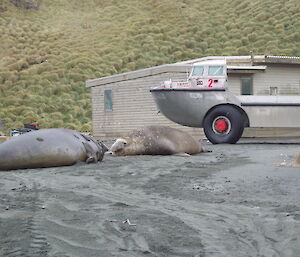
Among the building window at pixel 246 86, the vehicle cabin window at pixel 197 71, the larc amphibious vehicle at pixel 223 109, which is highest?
the vehicle cabin window at pixel 197 71

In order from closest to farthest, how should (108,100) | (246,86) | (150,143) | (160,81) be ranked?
(150,143), (246,86), (160,81), (108,100)

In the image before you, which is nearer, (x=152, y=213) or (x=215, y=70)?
(x=152, y=213)

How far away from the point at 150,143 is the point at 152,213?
535 cm

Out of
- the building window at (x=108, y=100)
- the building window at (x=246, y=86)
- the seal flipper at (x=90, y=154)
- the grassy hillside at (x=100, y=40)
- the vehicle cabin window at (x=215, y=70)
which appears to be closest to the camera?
the seal flipper at (x=90, y=154)

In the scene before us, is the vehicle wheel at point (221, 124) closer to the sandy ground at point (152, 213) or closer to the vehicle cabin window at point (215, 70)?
the vehicle cabin window at point (215, 70)

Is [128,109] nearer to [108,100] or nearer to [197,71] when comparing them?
[108,100]

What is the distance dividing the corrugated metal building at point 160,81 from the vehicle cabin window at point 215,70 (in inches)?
105

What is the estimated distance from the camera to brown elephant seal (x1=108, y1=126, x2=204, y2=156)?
29.7 feet

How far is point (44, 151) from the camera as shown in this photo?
7172 millimetres

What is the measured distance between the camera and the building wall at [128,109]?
18.3m

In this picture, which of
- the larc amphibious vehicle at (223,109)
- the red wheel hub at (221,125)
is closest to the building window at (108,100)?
the larc amphibious vehicle at (223,109)

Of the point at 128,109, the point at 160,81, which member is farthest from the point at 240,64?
the point at 128,109

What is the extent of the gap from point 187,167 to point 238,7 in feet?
135

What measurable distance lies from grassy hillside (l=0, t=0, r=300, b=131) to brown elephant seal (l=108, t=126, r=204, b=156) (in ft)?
60.9
